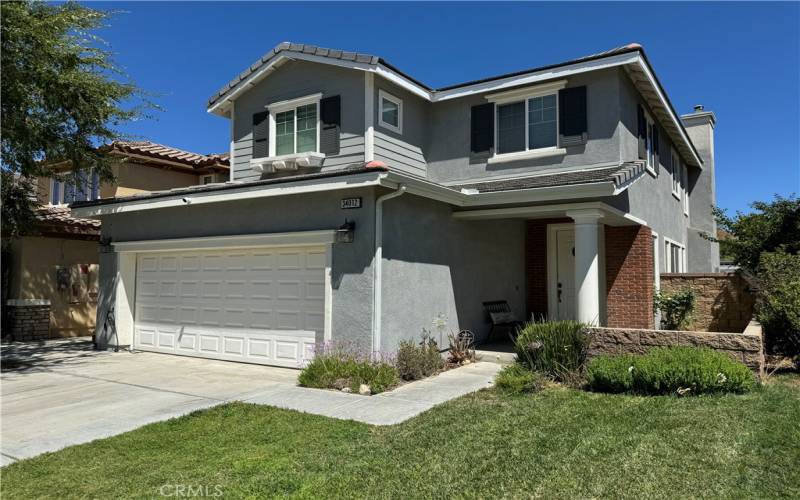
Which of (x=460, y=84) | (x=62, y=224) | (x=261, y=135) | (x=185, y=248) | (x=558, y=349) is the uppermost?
(x=460, y=84)

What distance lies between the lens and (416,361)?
362 inches

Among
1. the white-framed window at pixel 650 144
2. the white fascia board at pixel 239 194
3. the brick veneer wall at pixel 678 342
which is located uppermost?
the white-framed window at pixel 650 144

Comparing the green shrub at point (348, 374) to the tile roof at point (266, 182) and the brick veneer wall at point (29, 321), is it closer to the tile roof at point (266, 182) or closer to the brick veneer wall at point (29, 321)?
the tile roof at point (266, 182)

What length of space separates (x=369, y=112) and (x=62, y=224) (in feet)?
31.1

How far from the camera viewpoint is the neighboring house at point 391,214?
9516 millimetres

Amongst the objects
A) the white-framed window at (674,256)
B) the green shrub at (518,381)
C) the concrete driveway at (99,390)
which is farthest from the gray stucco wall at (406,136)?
the white-framed window at (674,256)

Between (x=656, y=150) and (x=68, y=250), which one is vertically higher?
(x=656, y=150)

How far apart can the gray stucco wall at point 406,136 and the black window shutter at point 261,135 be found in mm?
2967

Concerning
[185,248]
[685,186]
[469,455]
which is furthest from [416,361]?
[685,186]

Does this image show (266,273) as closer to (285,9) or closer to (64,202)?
(285,9)

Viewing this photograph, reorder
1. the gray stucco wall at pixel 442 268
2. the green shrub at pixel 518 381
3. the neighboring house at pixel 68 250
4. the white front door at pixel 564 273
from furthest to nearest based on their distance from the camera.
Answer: the neighboring house at pixel 68 250, the white front door at pixel 564 273, the gray stucco wall at pixel 442 268, the green shrub at pixel 518 381

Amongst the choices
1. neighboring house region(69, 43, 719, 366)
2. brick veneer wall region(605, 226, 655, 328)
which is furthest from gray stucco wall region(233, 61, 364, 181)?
brick veneer wall region(605, 226, 655, 328)

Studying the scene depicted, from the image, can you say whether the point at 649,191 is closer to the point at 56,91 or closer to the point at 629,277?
the point at 629,277

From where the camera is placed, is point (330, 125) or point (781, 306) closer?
point (781, 306)
